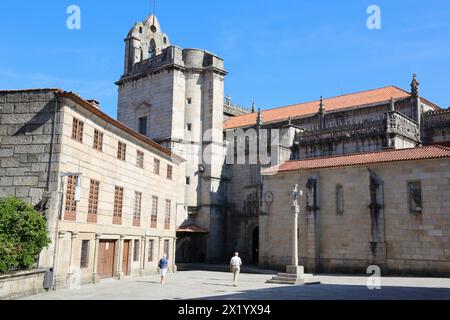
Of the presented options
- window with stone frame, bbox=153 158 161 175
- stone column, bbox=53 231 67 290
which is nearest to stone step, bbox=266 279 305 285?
stone column, bbox=53 231 67 290

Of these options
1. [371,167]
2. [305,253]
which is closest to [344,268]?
[305,253]

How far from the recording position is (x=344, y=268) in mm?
30172

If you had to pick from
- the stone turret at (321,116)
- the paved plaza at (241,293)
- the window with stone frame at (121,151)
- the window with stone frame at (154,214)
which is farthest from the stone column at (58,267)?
the stone turret at (321,116)

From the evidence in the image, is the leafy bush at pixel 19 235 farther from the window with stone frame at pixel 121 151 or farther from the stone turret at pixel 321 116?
the stone turret at pixel 321 116

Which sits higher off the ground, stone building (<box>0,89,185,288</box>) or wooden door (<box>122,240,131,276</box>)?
stone building (<box>0,89,185,288</box>)

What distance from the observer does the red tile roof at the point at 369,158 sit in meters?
27.8

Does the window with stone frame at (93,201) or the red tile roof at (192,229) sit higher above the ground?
the window with stone frame at (93,201)

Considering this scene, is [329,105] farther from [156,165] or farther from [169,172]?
[156,165]

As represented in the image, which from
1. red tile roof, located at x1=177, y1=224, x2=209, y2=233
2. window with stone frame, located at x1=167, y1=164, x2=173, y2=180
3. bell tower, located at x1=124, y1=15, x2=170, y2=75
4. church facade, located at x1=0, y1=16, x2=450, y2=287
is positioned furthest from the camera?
bell tower, located at x1=124, y1=15, x2=170, y2=75

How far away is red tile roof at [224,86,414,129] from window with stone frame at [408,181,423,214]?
618 inches

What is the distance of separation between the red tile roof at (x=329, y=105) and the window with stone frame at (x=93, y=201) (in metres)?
29.3

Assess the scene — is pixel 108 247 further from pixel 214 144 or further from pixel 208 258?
pixel 214 144

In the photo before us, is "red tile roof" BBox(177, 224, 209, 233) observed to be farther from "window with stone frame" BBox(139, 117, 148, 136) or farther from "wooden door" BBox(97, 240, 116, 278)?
"wooden door" BBox(97, 240, 116, 278)

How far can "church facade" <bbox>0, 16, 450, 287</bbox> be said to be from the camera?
64.2ft
